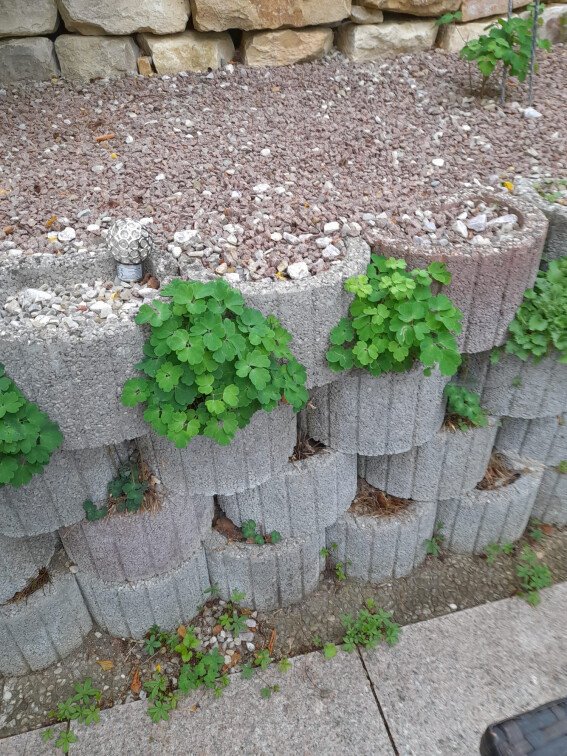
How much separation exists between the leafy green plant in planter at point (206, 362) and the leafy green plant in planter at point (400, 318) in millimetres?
227

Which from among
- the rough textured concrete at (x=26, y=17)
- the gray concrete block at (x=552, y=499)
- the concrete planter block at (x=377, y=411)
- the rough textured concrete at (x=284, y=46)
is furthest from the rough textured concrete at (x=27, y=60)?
the gray concrete block at (x=552, y=499)

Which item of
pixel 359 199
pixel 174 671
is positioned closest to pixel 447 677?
pixel 174 671

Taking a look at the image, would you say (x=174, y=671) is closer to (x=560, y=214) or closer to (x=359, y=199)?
(x=359, y=199)

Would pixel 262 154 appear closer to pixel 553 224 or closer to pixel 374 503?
pixel 553 224

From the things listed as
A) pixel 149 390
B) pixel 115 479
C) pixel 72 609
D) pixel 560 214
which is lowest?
pixel 72 609

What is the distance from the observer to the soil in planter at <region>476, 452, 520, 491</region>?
8.84 feet

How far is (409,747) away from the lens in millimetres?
2150

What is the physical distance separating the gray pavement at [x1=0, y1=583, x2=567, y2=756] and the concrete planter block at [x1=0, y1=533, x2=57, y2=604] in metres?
0.56

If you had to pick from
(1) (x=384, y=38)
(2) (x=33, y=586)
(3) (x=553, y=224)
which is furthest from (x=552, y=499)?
(1) (x=384, y=38)

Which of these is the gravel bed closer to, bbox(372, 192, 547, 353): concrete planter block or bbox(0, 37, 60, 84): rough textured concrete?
bbox(0, 37, 60, 84): rough textured concrete

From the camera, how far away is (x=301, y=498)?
2346 mm

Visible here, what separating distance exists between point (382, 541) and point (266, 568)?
509 millimetres

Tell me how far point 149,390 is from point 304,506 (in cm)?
92

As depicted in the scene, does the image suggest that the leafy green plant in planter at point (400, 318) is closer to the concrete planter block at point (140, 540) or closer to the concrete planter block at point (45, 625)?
the concrete planter block at point (140, 540)
